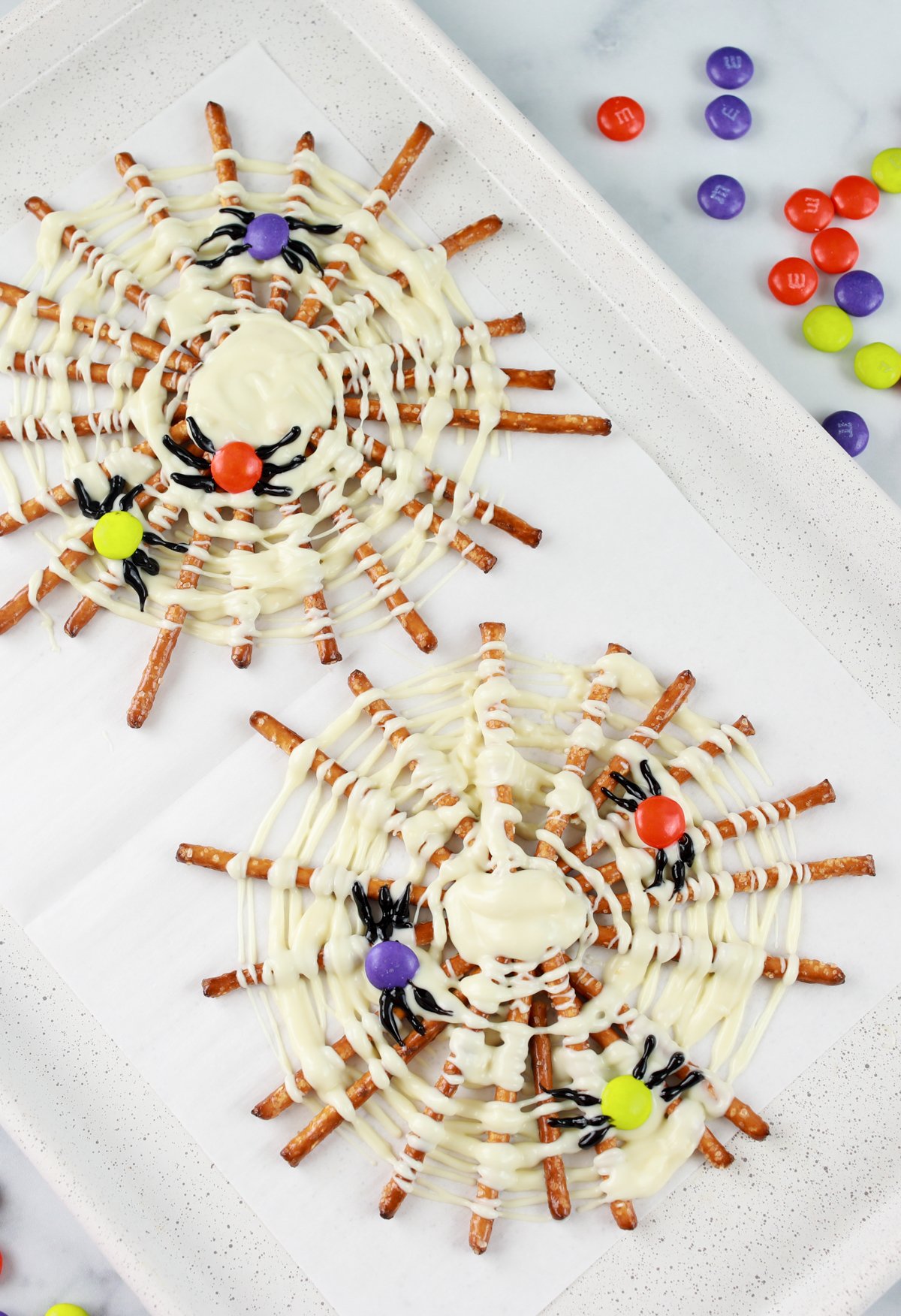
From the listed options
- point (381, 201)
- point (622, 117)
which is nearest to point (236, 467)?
point (381, 201)

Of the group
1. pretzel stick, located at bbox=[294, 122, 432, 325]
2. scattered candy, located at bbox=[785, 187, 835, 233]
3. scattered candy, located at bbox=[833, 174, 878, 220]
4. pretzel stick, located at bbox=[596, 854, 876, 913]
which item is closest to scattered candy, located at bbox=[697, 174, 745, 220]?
scattered candy, located at bbox=[785, 187, 835, 233]

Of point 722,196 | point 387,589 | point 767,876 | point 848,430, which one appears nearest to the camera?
point 767,876

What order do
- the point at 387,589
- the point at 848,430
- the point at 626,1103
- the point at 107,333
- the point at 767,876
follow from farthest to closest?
the point at 848,430
the point at 107,333
the point at 387,589
the point at 767,876
the point at 626,1103

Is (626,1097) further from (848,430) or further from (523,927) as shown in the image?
(848,430)

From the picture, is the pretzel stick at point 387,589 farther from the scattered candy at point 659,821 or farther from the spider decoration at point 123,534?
the scattered candy at point 659,821

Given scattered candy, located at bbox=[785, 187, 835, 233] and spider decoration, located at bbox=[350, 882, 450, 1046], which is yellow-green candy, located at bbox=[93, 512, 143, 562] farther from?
scattered candy, located at bbox=[785, 187, 835, 233]

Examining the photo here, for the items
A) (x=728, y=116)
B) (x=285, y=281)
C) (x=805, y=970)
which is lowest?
(x=805, y=970)

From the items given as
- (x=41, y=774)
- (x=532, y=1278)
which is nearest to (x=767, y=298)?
(x=41, y=774)

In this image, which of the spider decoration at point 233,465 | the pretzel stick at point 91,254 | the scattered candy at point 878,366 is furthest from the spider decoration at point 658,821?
the pretzel stick at point 91,254
